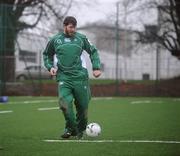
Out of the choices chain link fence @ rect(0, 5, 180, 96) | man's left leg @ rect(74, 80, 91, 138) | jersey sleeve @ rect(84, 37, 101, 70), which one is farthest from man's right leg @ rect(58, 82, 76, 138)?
chain link fence @ rect(0, 5, 180, 96)

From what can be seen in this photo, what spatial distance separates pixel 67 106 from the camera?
926cm

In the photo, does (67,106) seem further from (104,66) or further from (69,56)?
(104,66)

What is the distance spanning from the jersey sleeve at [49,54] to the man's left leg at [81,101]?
57 centimetres

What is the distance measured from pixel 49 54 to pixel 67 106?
94cm

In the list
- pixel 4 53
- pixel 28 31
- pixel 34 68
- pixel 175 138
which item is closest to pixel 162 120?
pixel 175 138

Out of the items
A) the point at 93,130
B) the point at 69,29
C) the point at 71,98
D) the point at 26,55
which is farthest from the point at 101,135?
the point at 26,55

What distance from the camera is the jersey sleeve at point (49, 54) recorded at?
31.2 ft

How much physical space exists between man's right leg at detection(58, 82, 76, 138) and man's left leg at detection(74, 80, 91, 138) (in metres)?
0.12

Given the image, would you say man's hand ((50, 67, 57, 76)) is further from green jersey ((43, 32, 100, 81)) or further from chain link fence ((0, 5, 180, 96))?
chain link fence ((0, 5, 180, 96))

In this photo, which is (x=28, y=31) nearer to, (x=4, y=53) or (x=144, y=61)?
(x=4, y=53)

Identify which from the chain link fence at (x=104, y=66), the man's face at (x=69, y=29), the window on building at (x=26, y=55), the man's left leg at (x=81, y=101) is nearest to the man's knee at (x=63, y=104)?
the man's left leg at (x=81, y=101)

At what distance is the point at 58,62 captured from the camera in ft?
30.7

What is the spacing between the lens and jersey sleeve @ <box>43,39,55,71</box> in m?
9.51

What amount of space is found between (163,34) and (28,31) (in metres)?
7.11
